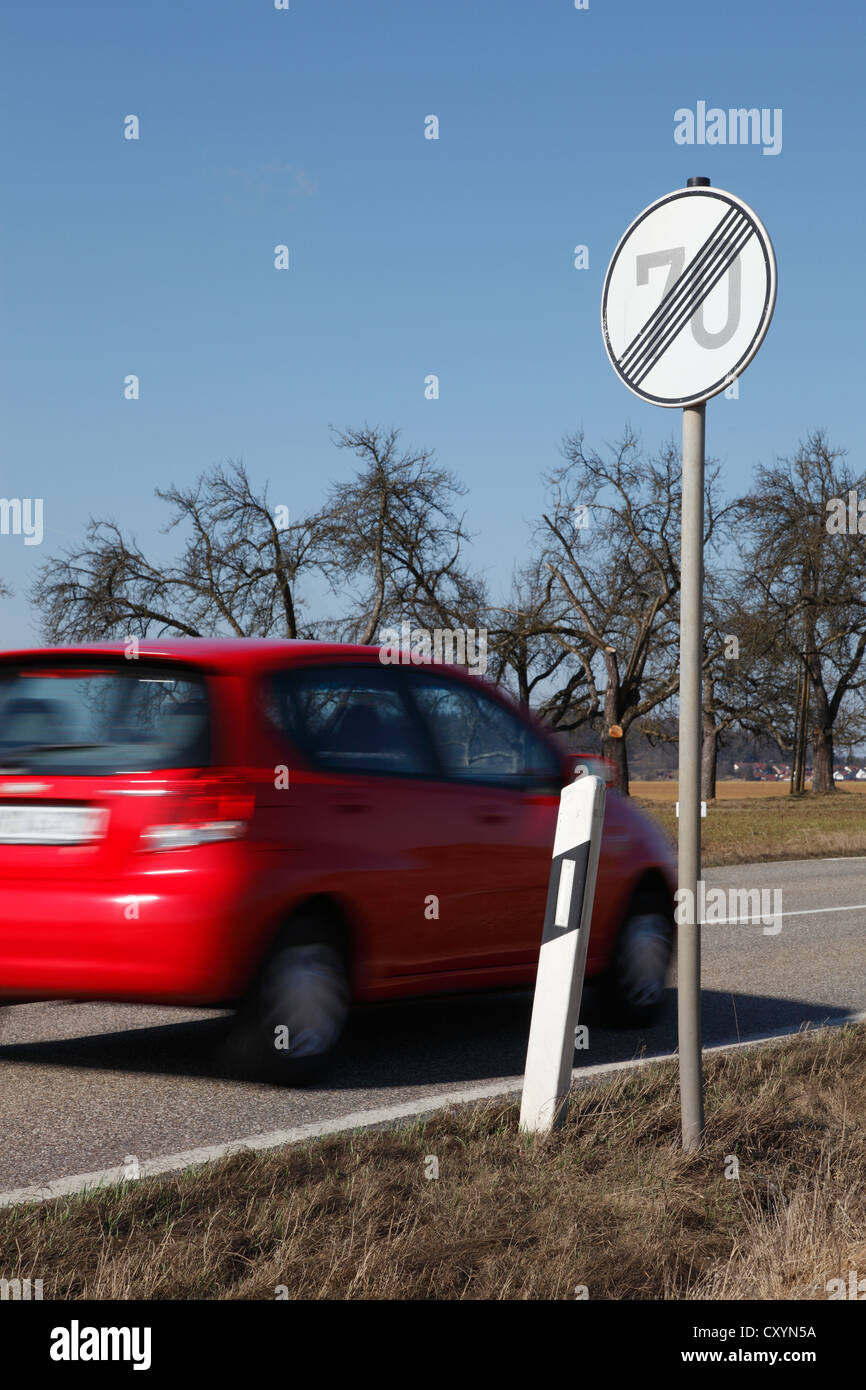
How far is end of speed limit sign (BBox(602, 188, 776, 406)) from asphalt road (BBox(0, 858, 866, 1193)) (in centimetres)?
280

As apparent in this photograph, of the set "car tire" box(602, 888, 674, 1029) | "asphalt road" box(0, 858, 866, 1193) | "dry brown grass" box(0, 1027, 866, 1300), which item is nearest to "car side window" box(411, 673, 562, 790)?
"car tire" box(602, 888, 674, 1029)

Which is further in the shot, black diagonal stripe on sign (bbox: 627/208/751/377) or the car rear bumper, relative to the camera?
the car rear bumper

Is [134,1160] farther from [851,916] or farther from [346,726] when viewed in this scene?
[851,916]

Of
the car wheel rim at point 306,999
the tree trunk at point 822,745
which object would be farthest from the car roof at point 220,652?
the tree trunk at point 822,745

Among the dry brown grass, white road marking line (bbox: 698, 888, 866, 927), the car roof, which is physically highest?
the car roof

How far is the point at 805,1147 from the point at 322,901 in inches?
80.2

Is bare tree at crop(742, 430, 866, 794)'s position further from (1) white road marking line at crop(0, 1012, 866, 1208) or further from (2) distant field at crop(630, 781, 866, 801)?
(1) white road marking line at crop(0, 1012, 866, 1208)

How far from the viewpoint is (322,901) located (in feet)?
19.3

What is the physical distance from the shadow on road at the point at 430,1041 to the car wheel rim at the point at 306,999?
21cm

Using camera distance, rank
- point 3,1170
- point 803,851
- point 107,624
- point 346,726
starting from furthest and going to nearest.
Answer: point 107,624
point 803,851
point 346,726
point 3,1170

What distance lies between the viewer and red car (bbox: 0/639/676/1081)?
5.54m

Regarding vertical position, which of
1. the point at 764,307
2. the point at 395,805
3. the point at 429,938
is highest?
the point at 764,307

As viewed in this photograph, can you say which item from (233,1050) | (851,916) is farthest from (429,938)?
(851,916)

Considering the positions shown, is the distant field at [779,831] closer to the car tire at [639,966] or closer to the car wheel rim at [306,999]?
the car tire at [639,966]
